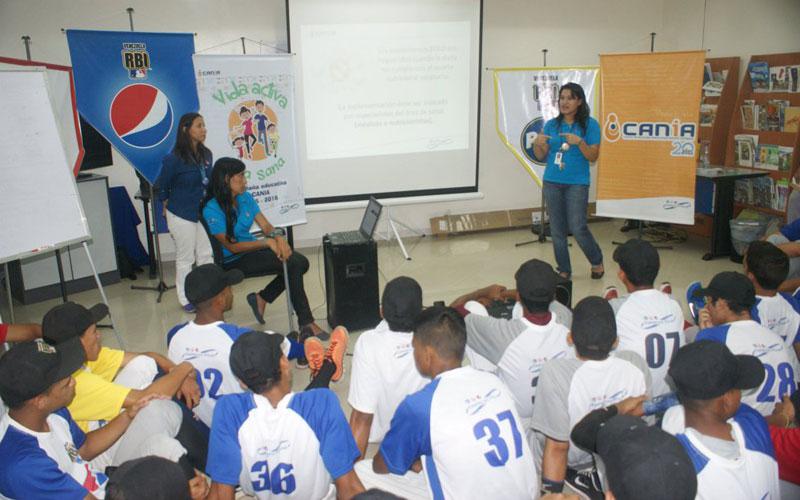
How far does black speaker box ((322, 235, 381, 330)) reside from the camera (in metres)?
4.35

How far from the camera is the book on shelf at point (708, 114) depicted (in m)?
6.52

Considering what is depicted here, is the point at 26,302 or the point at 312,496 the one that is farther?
the point at 26,302

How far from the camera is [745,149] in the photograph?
631 centimetres

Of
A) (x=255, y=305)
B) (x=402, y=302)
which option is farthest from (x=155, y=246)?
(x=402, y=302)

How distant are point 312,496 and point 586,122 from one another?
13.4 ft

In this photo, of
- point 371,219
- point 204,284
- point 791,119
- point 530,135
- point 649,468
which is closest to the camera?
point 649,468

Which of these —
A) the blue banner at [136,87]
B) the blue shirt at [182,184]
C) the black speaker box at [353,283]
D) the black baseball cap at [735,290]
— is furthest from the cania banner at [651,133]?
the blue banner at [136,87]

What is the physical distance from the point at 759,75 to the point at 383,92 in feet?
11.8

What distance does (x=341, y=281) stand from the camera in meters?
4.39

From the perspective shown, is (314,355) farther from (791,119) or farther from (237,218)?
(791,119)

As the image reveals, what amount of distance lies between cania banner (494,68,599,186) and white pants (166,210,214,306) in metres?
3.05

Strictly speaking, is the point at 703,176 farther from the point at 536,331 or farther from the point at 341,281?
the point at 536,331

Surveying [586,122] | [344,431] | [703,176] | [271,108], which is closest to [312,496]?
[344,431]

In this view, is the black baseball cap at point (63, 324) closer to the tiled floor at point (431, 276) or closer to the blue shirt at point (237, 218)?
the tiled floor at point (431, 276)
